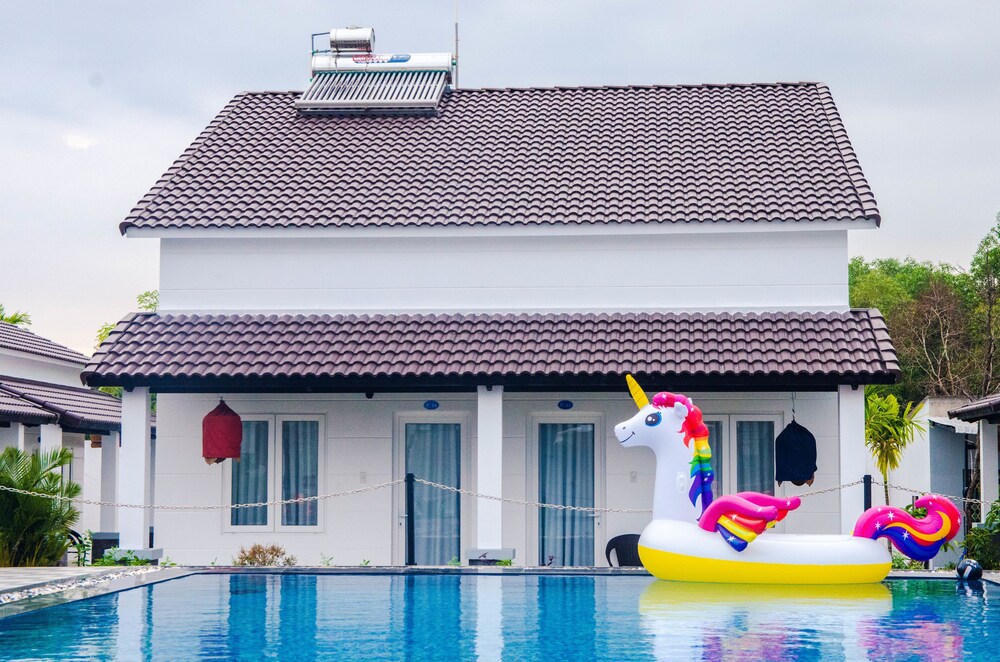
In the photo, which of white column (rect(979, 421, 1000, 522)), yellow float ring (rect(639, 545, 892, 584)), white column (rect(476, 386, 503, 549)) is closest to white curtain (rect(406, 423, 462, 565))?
white column (rect(476, 386, 503, 549))

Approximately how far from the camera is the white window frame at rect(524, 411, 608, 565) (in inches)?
754

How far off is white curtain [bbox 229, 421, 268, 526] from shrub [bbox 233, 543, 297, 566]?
1.92 feet

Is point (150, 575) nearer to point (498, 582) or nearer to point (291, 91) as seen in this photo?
point (498, 582)

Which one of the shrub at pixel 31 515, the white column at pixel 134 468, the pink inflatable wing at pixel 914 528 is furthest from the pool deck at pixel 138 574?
the pink inflatable wing at pixel 914 528

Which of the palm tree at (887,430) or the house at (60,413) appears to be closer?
the house at (60,413)

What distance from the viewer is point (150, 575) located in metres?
16.0

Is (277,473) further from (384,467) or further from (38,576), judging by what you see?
(38,576)

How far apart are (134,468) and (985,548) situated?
40.2ft

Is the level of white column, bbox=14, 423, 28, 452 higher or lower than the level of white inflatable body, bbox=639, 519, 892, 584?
higher

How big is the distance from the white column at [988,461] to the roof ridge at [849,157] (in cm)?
480

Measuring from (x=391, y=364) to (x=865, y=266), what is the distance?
65194mm

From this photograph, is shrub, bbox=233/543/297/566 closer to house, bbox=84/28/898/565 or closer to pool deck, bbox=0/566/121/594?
house, bbox=84/28/898/565

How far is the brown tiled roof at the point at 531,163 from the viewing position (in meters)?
19.8

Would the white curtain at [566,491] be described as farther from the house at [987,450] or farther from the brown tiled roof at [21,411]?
the brown tiled roof at [21,411]
